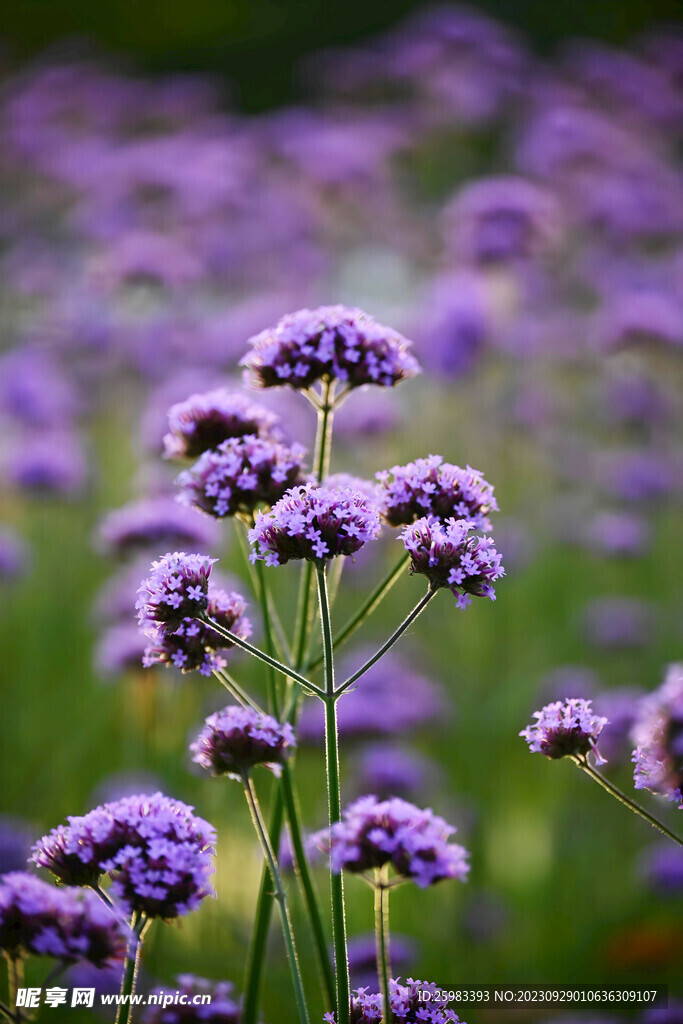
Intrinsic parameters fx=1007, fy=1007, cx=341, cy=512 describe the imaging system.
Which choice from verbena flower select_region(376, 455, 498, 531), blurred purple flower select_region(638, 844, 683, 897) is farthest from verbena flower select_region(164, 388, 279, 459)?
blurred purple flower select_region(638, 844, 683, 897)

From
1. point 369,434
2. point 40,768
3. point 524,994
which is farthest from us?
point 369,434

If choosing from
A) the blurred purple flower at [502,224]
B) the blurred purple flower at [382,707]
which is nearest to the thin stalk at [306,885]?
the blurred purple flower at [382,707]

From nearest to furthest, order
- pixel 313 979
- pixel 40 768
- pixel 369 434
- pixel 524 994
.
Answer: pixel 524 994
pixel 313 979
pixel 40 768
pixel 369 434

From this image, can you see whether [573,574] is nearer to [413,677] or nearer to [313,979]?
[413,677]

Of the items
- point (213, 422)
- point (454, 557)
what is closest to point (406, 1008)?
point (454, 557)

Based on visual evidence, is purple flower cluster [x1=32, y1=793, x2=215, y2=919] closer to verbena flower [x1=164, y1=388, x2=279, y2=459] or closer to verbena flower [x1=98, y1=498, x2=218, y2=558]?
verbena flower [x1=164, y1=388, x2=279, y2=459]

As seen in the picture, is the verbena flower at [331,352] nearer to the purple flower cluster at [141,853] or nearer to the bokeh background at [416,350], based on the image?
the purple flower cluster at [141,853]

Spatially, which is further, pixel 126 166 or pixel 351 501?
pixel 126 166

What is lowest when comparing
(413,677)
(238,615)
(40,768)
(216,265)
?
(238,615)

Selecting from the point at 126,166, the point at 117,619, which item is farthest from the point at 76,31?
the point at 117,619
